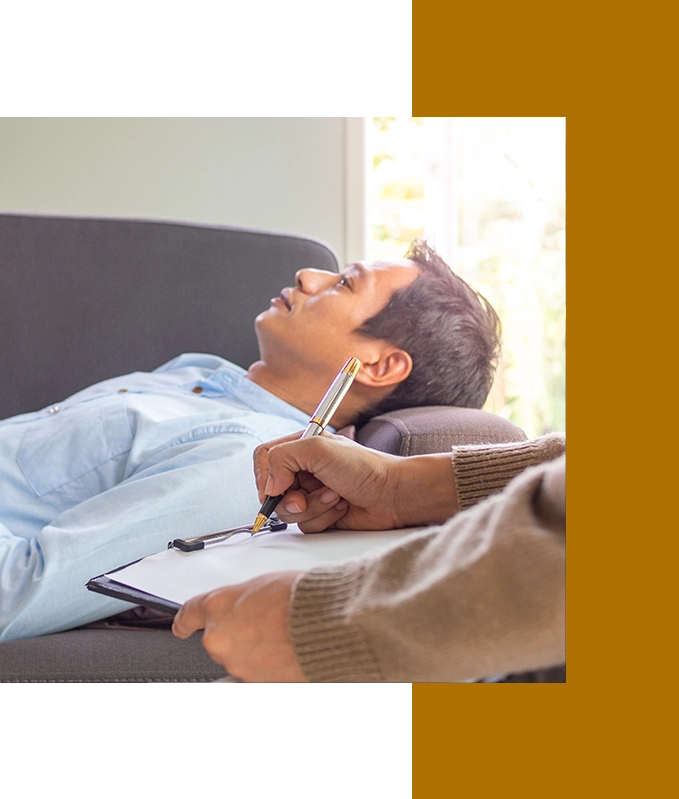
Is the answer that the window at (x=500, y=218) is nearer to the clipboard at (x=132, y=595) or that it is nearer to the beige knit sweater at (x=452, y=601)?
the beige knit sweater at (x=452, y=601)

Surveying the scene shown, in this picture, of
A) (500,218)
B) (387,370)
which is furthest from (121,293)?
(500,218)

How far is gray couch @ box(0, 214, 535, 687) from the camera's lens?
0.98 m

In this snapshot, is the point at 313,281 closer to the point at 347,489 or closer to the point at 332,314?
the point at 332,314

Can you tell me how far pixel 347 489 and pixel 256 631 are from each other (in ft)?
0.57

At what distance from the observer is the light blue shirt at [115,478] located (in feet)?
1.65

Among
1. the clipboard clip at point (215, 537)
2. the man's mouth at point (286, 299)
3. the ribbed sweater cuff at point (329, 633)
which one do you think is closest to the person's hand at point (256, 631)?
the ribbed sweater cuff at point (329, 633)

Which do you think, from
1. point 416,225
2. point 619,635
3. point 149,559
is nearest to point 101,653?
point 149,559

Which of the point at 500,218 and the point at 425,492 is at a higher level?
the point at 500,218

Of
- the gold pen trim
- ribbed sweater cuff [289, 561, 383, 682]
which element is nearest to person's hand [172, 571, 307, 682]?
ribbed sweater cuff [289, 561, 383, 682]

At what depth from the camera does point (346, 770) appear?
1.16 ft

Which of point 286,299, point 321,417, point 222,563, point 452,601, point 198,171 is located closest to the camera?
point 452,601

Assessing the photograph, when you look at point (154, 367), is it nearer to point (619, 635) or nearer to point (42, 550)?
point (42, 550)

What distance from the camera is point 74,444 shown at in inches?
29.0

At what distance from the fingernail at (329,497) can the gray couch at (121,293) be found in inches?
22.6
